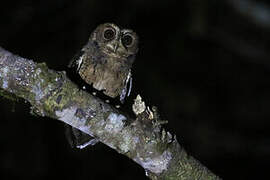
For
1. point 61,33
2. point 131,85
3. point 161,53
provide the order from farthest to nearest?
point 161,53 < point 61,33 < point 131,85

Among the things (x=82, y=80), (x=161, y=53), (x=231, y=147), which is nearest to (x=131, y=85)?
(x=82, y=80)

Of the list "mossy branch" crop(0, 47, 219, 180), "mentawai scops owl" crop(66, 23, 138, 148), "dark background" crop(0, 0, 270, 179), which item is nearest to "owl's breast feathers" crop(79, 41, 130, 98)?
"mentawai scops owl" crop(66, 23, 138, 148)

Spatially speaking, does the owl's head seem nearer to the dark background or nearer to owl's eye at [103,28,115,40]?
owl's eye at [103,28,115,40]

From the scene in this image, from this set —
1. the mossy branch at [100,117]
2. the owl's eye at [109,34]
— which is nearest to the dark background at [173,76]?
the owl's eye at [109,34]

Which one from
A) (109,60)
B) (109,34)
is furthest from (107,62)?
(109,34)

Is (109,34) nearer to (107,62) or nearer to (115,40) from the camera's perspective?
(115,40)

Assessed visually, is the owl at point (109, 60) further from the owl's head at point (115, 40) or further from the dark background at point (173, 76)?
the dark background at point (173, 76)

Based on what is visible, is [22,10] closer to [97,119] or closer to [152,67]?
[152,67]
